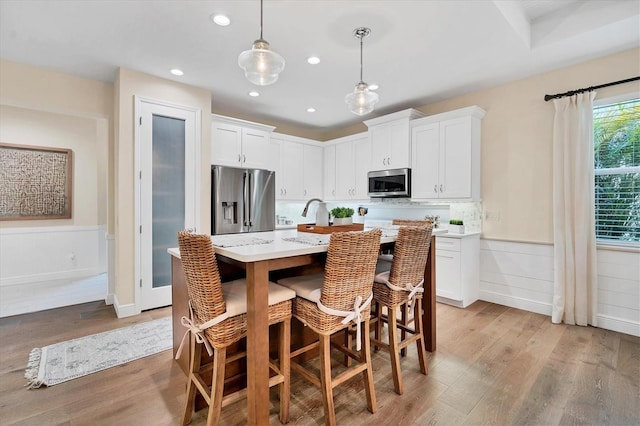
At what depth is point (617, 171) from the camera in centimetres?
302

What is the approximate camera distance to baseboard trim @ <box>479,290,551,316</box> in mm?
3340

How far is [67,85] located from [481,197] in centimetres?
520

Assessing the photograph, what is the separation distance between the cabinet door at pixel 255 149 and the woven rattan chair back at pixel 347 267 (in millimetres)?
3260

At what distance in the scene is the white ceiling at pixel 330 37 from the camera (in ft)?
7.41

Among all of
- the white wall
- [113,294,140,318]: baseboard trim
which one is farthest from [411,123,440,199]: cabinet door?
the white wall

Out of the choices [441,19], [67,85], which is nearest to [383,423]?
[441,19]

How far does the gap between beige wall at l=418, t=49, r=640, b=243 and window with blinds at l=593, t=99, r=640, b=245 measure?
0.88 ft

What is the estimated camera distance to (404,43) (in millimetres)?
2701

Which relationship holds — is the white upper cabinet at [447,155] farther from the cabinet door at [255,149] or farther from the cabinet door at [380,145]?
the cabinet door at [255,149]

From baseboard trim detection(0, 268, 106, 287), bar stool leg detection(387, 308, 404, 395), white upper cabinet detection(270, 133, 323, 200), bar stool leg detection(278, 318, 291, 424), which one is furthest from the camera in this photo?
white upper cabinet detection(270, 133, 323, 200)

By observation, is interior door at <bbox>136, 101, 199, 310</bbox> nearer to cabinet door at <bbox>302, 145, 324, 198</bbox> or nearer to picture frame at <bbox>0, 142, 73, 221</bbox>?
cabinet door at <bbox>302, 145, 324, 198</bbox>

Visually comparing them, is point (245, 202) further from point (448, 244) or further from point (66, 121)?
point (66, 121)

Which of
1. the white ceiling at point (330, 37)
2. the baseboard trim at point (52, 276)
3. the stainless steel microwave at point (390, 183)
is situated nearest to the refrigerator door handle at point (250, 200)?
the white ceiling at point (330, 37)

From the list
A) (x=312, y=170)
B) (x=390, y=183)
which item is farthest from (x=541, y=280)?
(x=312, y=170)
